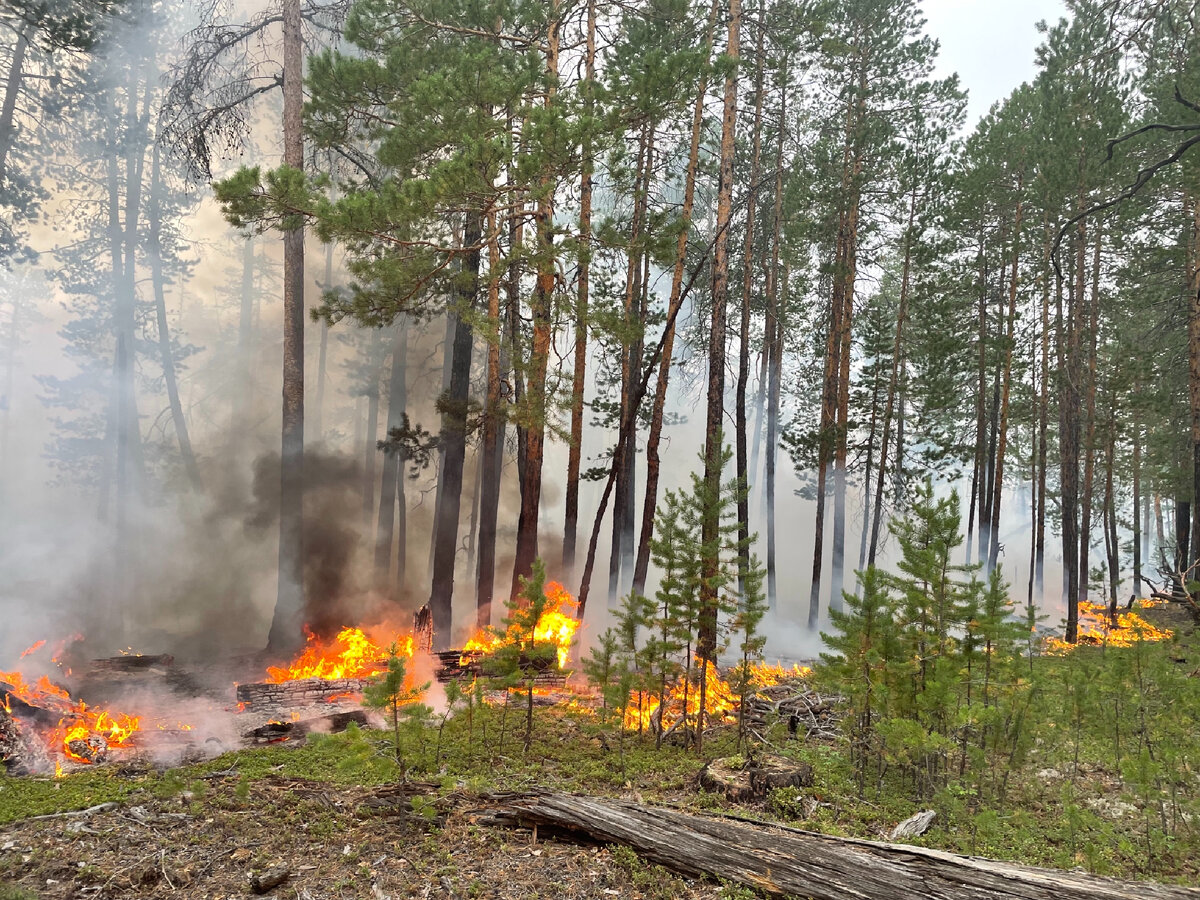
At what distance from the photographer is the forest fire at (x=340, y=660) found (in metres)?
11.9

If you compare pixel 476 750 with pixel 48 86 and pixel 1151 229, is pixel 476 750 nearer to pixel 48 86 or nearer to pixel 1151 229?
pixel 48 86

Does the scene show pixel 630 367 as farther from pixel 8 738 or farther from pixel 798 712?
pixel 8 738

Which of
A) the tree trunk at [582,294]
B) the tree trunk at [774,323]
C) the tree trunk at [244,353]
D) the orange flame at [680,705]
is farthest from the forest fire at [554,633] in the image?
the tree trunk at [244,353]

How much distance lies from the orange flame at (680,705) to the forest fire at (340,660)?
4.46 meters

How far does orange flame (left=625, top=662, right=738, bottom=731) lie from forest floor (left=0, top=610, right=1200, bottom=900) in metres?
1.11

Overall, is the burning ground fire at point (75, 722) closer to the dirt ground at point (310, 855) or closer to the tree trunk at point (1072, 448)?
the dirt ground at point (310, 855)

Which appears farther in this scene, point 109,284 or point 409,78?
point 109,284

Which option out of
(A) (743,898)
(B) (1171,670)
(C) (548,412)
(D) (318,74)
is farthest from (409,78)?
(B) (1171,670)

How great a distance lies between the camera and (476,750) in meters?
8.02

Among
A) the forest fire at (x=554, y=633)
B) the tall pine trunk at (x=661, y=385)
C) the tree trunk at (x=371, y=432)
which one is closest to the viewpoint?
the forest fire at (x=554, y=633)

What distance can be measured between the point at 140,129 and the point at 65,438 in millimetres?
9614

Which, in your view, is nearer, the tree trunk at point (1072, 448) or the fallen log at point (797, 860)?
the fallen log at point (797, 860)

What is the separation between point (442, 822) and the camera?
5.69 m

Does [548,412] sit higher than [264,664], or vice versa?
[548,412]
